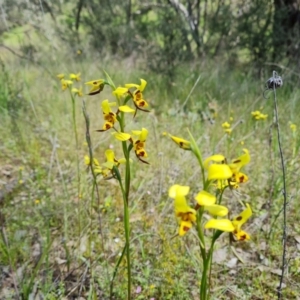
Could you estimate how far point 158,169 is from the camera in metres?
2.41

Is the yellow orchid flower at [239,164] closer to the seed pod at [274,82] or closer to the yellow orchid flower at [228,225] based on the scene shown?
the yellow orchid flower at [228,225]

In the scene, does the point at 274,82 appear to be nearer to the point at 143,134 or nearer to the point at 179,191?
the point at 143,134

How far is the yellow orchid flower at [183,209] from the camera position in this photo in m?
0.74

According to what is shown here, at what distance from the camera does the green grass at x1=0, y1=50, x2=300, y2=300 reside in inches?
62.1

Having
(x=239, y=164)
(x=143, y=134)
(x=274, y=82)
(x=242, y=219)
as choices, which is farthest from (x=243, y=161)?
(x=274, y=82)

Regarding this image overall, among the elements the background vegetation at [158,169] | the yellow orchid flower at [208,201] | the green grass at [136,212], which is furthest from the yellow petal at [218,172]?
the green grass at [136,212]

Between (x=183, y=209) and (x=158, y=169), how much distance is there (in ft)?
5.46

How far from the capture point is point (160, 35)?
5742mm

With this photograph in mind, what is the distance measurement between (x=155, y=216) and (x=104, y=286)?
1.58ft

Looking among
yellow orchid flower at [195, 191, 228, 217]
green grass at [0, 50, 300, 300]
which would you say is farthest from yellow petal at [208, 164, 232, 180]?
green grass at [0, 50, 300, 300]

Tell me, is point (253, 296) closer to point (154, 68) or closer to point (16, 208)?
point (16, 208)

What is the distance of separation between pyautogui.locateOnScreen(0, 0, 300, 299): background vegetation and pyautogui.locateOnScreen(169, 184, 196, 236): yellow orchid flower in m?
0.29

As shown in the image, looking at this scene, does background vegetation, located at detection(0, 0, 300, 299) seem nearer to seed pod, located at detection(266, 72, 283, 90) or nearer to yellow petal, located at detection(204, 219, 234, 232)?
yellow petal, located at detection(204, 219, 234, 232)

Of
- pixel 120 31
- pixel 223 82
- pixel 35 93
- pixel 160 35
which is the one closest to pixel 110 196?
pixel 35 93
